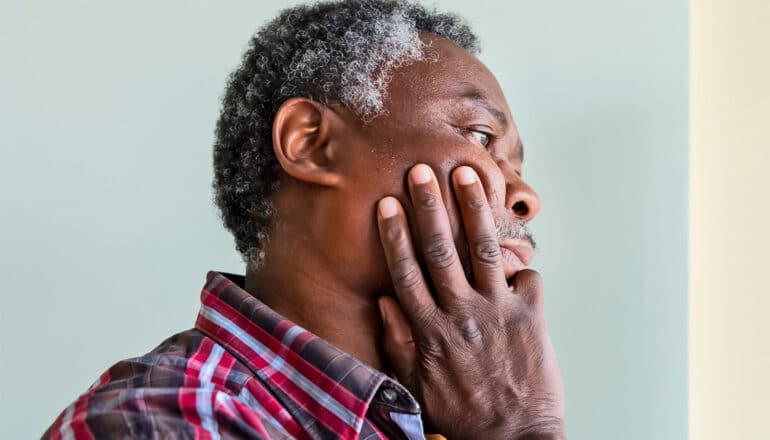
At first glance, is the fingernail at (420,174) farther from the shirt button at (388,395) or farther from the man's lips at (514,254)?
the shirt button at (388,395)

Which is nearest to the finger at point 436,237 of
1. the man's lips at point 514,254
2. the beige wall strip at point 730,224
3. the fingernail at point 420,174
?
the fingernail at point 420,174

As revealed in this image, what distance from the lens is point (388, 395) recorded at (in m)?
1.13

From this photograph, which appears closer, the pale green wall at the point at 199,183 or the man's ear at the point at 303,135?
the man's ear at the point at 303,135

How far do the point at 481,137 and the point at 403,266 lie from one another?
0.24m

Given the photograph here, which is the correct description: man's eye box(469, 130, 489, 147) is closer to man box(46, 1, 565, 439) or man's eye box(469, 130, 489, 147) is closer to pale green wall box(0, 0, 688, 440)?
man box(46, 1, 565, 439)

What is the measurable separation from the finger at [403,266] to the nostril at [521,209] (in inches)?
7.9

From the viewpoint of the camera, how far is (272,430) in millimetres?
1053

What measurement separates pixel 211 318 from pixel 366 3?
1.89 feet

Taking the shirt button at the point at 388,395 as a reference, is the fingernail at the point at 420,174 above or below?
above

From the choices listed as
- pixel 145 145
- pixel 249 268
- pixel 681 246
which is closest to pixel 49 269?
pixel 145 145

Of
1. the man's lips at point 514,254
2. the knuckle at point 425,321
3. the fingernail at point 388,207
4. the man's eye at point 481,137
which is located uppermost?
the man's eye at point 481,137

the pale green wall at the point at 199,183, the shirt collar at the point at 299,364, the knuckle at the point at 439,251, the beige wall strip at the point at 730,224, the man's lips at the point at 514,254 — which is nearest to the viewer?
the shirt collar at the point at 299,364

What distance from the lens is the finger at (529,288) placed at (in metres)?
1.28

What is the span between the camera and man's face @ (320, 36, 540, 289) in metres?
1.23
